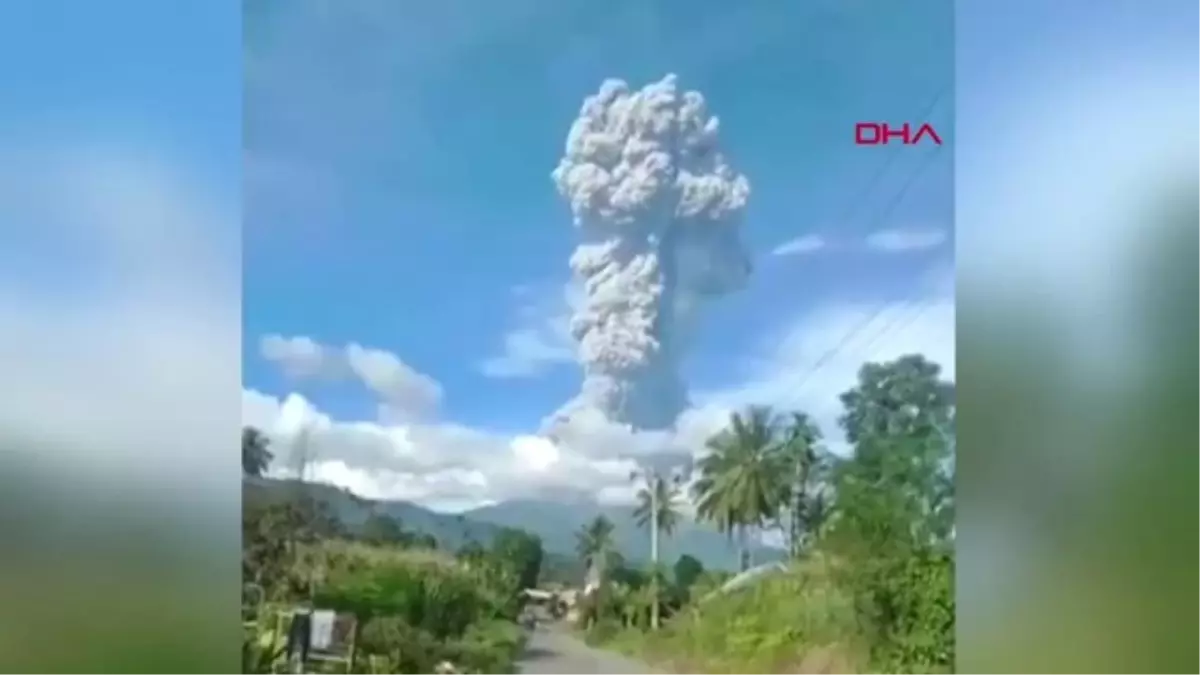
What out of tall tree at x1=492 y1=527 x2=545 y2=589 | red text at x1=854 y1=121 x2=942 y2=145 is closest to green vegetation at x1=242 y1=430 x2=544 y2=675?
tall tree at x1=492 y1=527 x2=545 y2=589

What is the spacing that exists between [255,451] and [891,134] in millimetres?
860

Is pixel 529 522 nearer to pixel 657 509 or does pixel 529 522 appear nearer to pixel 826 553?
pixel 657 509

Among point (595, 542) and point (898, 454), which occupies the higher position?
point (898, 454)

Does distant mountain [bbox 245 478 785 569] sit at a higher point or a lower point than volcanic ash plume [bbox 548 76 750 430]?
lower

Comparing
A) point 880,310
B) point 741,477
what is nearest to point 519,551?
point 741,477

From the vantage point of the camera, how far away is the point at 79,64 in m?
1.61

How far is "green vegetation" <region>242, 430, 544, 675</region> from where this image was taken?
1600 mm

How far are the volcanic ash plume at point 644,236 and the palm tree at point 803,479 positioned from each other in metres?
0.14

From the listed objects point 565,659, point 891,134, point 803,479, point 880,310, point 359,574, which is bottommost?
point 565,659

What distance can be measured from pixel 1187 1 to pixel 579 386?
850 mm

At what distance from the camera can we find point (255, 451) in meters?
1.60

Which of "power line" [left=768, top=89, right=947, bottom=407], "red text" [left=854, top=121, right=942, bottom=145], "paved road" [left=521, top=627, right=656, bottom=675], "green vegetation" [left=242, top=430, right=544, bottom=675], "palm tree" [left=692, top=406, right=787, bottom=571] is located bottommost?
"paved road" [left=521, top=627, right=656, bottom=675]

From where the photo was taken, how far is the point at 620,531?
1591 millimetres

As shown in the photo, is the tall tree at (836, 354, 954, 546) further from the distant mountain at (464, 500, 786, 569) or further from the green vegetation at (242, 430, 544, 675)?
the green vegetation at (242, 430, 544, 675)
